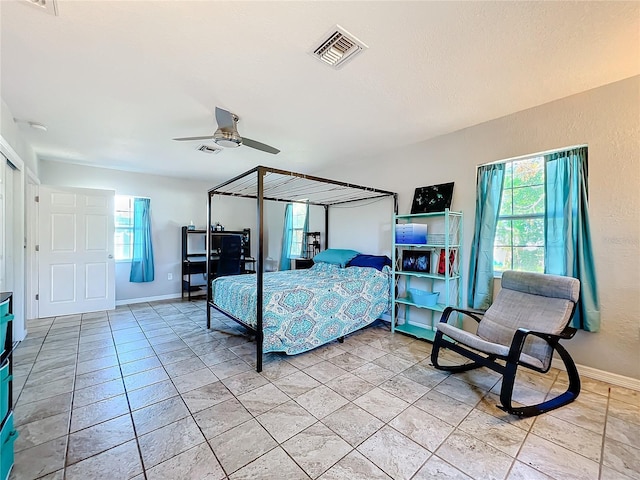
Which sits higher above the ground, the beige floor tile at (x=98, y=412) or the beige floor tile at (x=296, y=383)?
the beige floor tile at (x=296, y=383)

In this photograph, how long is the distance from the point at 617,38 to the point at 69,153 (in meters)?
6.21

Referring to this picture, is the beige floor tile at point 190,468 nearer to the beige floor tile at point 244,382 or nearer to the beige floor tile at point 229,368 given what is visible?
the beige floor tile at point 244,382

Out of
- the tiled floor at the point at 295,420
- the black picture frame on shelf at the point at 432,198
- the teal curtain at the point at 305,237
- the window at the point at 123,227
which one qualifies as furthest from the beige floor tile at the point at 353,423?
the window at the point at 123,227

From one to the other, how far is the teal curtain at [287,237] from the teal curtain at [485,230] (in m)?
3.92

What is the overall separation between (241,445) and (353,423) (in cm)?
73

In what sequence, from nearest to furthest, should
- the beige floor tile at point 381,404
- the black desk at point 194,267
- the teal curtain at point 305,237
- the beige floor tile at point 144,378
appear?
the beige floor tile at point 381,404
the beige floor tile at point 144,378
the black desk at point 194,267
the teal curtain at point 305,237

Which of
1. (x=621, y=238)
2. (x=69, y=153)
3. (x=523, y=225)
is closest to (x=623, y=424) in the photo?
(x=621, y=238)

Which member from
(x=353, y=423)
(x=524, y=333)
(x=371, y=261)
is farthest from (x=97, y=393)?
(x=524, y=333)

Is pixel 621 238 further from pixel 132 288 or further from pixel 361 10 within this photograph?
pixel 132 288

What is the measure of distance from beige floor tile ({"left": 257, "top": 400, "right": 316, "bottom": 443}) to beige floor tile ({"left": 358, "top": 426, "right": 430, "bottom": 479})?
16.5 inches

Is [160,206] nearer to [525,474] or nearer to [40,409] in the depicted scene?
[40,409]

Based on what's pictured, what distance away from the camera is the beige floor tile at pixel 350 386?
7.17 feet

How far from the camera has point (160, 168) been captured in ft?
16.1

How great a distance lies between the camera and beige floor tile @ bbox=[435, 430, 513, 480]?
145 cm
